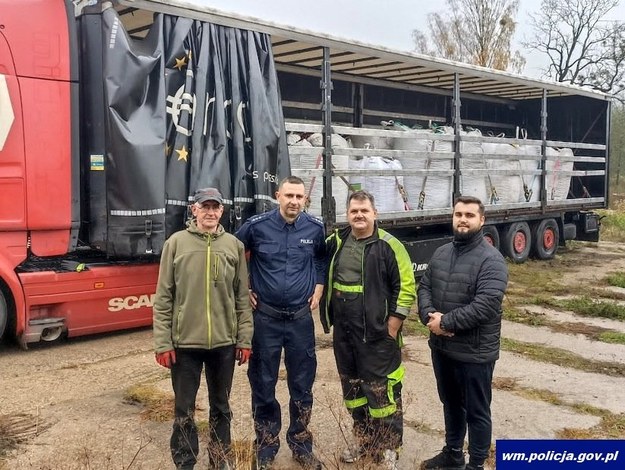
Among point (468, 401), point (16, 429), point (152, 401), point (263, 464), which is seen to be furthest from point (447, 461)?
point (16, 429)

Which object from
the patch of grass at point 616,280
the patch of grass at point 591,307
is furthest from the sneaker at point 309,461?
the patch of grass at point 616,280

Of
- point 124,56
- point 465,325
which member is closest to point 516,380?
point 465,325

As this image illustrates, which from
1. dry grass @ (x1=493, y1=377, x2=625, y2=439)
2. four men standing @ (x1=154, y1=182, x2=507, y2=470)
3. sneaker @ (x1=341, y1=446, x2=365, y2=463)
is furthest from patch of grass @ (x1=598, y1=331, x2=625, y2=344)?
sneaker @ (x1=341, y1=446, x2=365, y2=463)

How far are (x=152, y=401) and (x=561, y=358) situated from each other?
354 cm

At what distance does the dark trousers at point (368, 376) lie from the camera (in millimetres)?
3369

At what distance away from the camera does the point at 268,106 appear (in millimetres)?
6230

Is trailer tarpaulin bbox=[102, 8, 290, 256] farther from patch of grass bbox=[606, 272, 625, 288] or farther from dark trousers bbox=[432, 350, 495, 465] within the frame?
patch of grass bbox=[606, 272, 625, 288]

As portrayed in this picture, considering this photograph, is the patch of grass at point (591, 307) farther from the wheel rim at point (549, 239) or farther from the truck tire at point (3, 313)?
the truck tire at point (3, 313)

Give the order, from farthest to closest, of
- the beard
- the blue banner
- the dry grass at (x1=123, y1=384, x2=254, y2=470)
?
the beard, the dry grass at (x1=123, y1=384, x2=254, y2=470), the blue banner

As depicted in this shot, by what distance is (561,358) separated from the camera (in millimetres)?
5734

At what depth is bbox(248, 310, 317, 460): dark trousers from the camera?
11.2 feet

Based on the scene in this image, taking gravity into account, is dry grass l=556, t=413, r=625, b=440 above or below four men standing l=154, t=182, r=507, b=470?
below

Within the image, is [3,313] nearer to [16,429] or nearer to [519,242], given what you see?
[16,429]

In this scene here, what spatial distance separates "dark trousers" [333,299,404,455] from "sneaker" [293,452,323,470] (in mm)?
257
